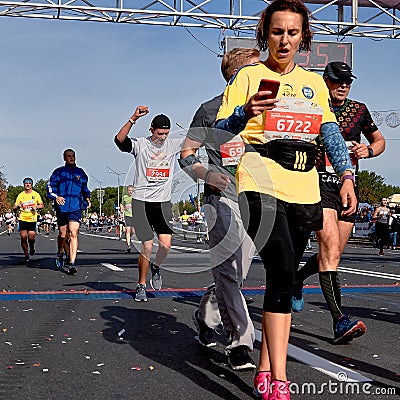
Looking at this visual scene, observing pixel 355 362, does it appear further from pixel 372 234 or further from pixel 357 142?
pixel 372 234

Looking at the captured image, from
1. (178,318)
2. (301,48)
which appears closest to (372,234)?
(178,318)

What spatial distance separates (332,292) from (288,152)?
6.81 ft

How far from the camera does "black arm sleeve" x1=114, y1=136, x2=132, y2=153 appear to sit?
6984mm

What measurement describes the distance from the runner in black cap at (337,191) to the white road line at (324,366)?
438 mm

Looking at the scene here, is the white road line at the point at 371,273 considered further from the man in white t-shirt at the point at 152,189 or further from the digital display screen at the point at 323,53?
the digital display screen at the point at 323,53

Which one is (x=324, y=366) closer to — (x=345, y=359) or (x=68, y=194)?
(x=345, y=359)

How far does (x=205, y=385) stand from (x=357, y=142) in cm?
244

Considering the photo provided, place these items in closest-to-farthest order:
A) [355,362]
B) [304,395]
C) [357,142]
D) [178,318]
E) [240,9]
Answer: [304,395], [355,362], [357,142], [178,318], [240,9]

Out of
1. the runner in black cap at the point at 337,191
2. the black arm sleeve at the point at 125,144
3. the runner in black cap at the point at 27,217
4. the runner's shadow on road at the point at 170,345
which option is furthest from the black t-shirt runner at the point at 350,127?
the runner in black cap at the point at 27,217

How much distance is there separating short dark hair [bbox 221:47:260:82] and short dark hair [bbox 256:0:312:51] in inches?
26.2

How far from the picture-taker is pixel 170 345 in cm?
502

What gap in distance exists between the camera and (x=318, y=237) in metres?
5.23

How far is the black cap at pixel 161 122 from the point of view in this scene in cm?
738

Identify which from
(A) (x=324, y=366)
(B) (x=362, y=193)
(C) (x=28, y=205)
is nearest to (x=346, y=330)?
(A) (x=324, y=366)
